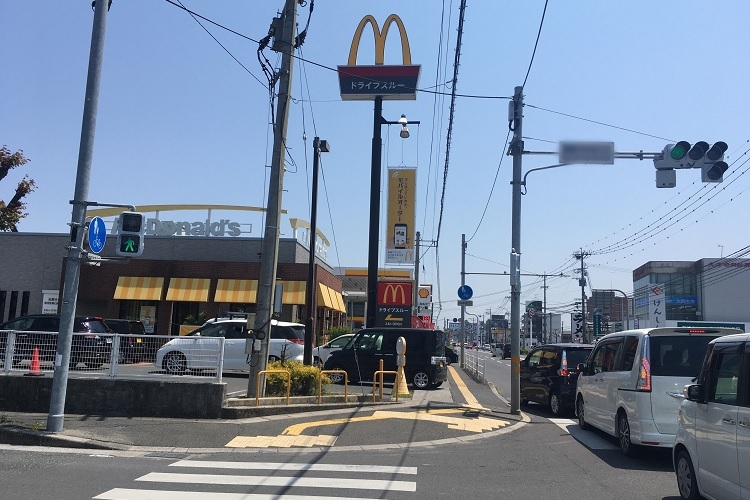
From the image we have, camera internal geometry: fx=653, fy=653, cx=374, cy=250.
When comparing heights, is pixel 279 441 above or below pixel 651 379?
below

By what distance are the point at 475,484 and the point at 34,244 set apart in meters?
33.3

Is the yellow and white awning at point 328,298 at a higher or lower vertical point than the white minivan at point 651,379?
higher

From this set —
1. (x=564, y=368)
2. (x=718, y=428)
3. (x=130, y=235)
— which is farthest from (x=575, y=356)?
(x=130, y=235)

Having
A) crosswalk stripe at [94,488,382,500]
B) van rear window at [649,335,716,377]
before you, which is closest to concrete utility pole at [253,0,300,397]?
crosswalk stripe at [94,488,382,500]

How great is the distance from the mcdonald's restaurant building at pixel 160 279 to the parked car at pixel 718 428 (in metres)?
26.8

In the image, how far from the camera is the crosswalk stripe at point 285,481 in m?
7.76

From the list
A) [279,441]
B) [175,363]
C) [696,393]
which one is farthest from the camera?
[175,363]

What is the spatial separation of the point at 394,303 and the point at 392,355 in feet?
13.6

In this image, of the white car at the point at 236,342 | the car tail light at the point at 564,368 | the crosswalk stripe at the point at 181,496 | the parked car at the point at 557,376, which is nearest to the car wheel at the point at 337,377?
the white car at the point at 236,342

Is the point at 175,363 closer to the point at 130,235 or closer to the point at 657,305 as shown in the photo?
the point at 130,235

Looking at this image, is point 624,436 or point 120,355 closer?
point 624,436

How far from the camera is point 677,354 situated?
9719mm

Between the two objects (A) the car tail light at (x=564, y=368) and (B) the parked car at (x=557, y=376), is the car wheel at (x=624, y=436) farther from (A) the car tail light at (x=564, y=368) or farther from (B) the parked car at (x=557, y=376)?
(A) the car tail light at (x=564, y=368)

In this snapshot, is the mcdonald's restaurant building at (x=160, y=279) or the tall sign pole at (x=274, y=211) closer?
the tall sign pole at (x=274, y=211)
